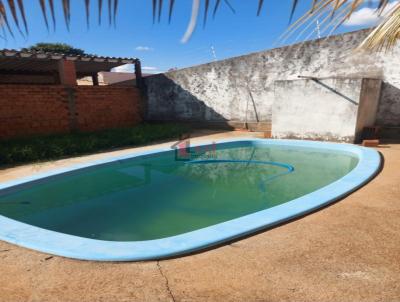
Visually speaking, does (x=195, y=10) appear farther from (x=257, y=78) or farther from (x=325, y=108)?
(x=257, y=78)

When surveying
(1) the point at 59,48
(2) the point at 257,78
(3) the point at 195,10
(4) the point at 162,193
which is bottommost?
(4) the point at 162,193

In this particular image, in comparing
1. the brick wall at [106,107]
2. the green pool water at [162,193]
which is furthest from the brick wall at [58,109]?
the green pool water at [162,193]

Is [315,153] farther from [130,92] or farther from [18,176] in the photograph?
[130,92]

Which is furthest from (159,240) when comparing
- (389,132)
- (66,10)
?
(389,132)

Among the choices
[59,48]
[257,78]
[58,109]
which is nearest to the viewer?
[58,109]

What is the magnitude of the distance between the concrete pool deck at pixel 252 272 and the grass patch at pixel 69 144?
5.04 metres

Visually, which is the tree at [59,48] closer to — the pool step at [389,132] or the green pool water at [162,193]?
the green pool water at [162,193]

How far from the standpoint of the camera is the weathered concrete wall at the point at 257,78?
26.5 feet

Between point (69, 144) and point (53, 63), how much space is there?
5.61 m

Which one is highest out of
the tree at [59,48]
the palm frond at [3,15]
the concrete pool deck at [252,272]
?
the tree at [59,48]

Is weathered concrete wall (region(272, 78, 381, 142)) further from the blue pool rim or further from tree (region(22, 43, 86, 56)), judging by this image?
tree (region(22, 43, 86, 56))

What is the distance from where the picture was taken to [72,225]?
4102 millimetres

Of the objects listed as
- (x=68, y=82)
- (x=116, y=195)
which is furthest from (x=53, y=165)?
(x=68, y=82)

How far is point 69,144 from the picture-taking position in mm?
7953
